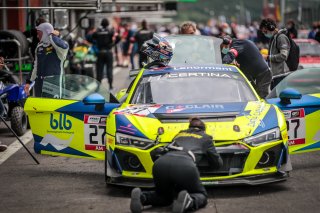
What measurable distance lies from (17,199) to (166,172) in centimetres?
182

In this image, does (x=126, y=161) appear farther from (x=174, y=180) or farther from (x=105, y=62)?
(x=105, y=62)

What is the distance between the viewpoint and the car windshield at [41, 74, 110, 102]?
12.3 m

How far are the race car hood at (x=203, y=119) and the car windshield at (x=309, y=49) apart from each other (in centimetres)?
1370

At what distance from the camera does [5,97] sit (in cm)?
1546

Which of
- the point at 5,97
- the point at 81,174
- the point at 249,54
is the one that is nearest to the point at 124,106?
the point at 81,174

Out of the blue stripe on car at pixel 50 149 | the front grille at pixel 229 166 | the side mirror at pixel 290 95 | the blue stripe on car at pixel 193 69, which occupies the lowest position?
the blue stripe on car at pixel 50 149

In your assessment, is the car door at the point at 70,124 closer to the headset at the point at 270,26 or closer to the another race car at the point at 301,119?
the another race car at the point at 301,119

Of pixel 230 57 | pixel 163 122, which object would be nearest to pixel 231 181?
pixel 163 122

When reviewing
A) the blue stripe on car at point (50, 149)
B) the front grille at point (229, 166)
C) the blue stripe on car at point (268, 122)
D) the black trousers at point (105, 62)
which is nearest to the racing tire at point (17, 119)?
the blue stripe on car at point (50, 149)

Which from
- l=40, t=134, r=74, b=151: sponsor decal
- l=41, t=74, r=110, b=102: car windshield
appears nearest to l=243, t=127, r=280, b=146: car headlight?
l=40, t=134, r=74, b=151: sponsor decal

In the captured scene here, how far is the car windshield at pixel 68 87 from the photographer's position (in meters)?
12.3

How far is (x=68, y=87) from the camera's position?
12586 mm

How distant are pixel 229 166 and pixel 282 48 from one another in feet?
19.9

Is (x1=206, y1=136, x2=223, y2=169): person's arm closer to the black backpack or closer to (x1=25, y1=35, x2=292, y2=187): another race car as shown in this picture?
(x1=25, y1=35, x2=292, y2=187): another race car
